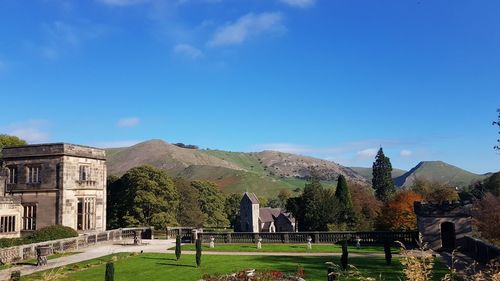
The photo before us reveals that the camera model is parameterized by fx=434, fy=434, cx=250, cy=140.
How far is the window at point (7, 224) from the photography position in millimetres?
40500

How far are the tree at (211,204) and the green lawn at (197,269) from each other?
208 ft

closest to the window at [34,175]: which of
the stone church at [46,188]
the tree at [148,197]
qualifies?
the stone church at [46,188]

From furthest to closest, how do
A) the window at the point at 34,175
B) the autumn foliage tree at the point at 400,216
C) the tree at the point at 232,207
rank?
the tree at the point at 232,207 < the autumn foliage tree at the point at 400,216 < the window at the point at 34,175

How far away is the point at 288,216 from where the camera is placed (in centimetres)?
10281

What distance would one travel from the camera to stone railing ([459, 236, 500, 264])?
82.3 feet

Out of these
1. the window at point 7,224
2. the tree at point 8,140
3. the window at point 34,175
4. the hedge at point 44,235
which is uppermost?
the tree at point 8,140

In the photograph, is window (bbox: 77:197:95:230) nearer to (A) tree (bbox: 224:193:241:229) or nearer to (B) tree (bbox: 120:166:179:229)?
(B) tree (bbox: 120:166:179:229)

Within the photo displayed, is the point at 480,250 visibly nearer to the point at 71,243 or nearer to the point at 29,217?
the point at 71,243

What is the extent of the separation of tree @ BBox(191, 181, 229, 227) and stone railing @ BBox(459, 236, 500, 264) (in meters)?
66.5

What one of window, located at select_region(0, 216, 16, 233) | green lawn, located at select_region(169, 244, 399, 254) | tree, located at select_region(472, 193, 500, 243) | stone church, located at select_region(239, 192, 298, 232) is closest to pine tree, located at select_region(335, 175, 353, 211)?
tree, located at select_region(472, 193, 500, 243)

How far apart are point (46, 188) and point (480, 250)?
3763 centimetres

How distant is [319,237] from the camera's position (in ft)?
131

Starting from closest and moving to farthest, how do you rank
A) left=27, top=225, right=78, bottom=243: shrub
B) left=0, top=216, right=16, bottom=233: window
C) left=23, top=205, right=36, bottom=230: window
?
left=27, top=225, right=78, bottom=243: shrub < left=0, top=216, right=16, bottom=233: window < left=23, top=205, right=36, bottom=230: window

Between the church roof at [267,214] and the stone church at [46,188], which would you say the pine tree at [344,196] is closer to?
the stone church at [46,188]
